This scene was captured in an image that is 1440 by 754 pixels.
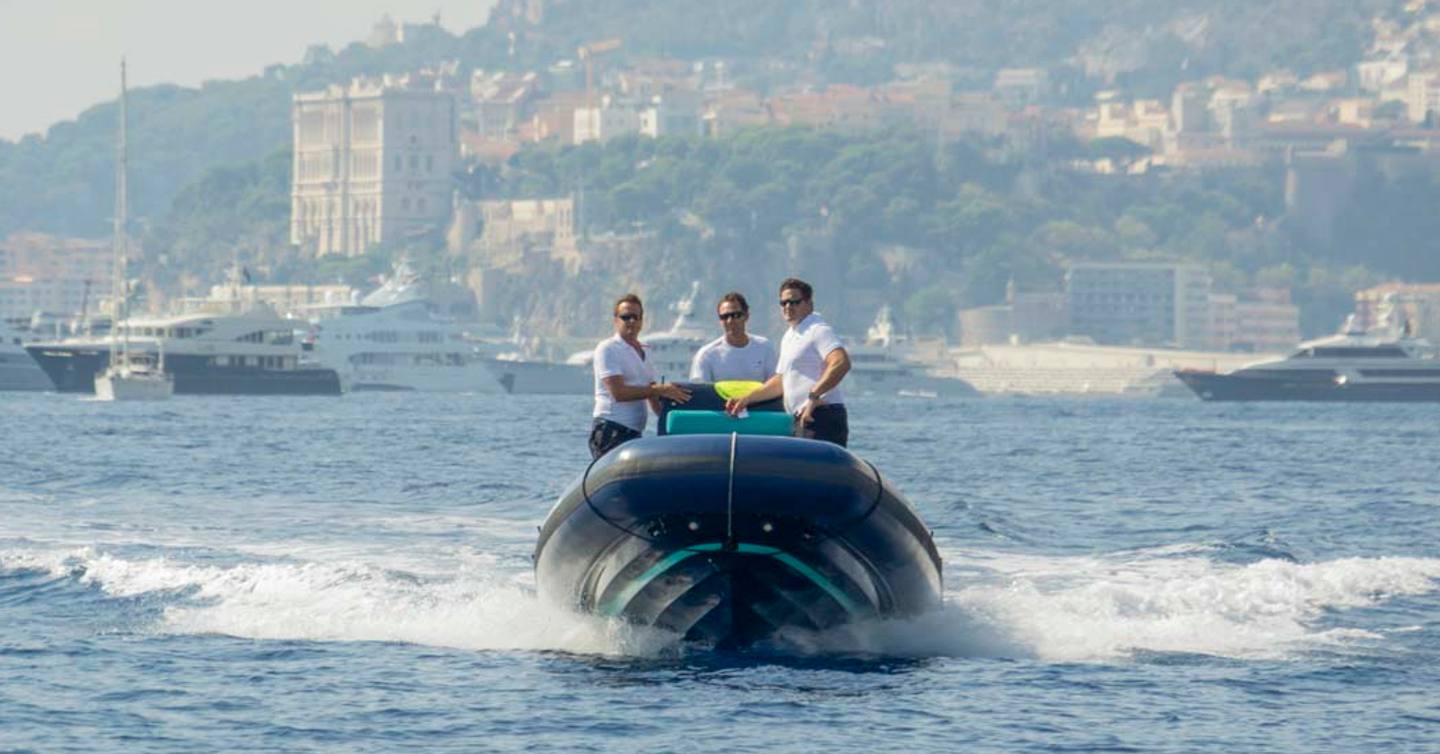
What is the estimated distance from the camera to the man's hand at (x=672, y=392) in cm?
1938

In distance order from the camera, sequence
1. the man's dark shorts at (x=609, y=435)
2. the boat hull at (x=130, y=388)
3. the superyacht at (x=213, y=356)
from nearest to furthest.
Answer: the man's dark shorts at (x=609, y=435) → the boat hull at (x=130, y=388) → the superyacht at (x=213, y=356)

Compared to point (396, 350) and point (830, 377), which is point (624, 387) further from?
point (396, 350)

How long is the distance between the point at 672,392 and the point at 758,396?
0.50 metres

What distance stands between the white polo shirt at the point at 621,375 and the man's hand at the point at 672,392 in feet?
1.10

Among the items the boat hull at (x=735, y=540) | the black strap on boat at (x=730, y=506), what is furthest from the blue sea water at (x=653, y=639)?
the black strap on boat at (x=730, y=506)

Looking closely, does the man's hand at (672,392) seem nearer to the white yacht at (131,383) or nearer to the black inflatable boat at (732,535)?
the black inflatable boat at (732,535)

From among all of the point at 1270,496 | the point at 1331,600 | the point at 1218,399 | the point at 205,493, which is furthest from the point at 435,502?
the point at 1218,399

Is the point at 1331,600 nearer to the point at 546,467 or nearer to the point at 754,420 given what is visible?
the point at 754,420

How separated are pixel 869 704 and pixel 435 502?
18991mm

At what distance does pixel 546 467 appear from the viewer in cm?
4778

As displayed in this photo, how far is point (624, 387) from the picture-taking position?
64.6ft

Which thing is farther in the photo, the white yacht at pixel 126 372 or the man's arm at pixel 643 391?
the white yacht at pixel 126 372

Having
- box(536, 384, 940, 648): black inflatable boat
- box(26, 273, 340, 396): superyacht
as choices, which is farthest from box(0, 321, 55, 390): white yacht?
box(536, 384, 940, 648): black inflatable boat

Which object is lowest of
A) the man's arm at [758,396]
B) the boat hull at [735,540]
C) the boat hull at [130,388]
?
the boat hull at [130,388]
